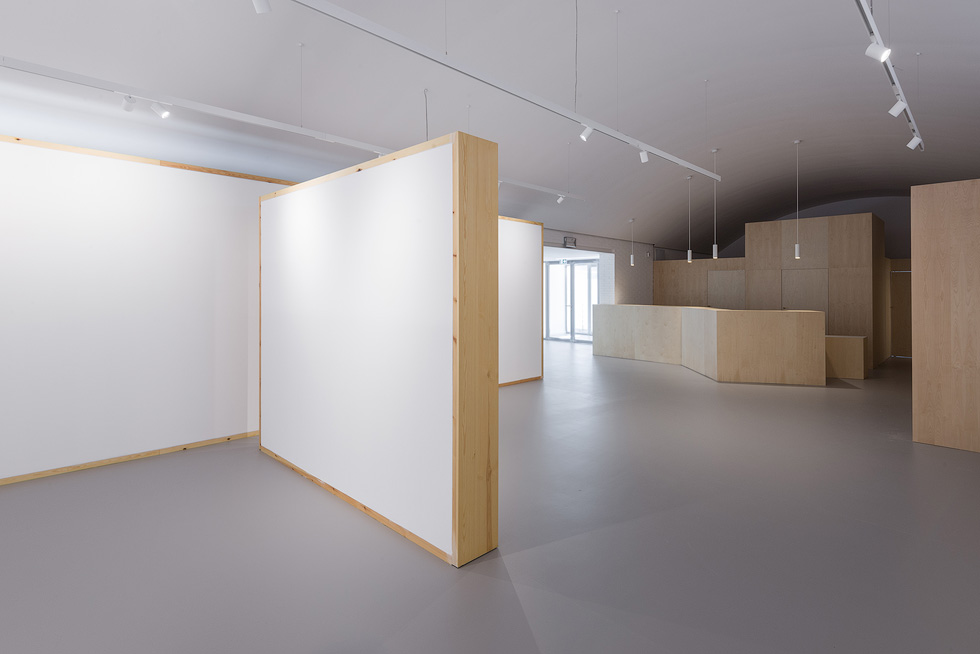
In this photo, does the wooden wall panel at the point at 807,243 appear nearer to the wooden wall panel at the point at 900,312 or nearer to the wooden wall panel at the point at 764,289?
the wooden wall panel at the point at 764,289

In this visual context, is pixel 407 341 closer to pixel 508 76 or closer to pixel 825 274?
pixel 508 76

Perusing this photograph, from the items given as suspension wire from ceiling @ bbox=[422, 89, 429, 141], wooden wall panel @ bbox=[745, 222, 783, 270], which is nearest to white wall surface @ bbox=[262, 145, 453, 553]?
suspension wire from ceiling @ bbox=[422, 89, 429, 141]

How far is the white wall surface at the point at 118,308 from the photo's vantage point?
4.07m

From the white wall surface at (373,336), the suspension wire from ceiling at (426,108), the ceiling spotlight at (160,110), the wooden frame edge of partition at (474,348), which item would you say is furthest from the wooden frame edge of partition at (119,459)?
the suspension wire from ceiling at (426,108)

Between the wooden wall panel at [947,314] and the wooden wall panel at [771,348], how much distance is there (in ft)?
9.85

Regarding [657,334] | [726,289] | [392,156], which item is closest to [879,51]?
[392,156]

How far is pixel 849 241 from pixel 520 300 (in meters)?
7.55

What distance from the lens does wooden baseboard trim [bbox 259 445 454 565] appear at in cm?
284

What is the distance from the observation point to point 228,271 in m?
5.15

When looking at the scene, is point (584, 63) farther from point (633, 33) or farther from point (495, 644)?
point (495, 644)

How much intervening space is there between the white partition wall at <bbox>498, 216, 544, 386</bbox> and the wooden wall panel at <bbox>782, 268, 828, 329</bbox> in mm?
6452

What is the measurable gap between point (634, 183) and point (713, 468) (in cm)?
790

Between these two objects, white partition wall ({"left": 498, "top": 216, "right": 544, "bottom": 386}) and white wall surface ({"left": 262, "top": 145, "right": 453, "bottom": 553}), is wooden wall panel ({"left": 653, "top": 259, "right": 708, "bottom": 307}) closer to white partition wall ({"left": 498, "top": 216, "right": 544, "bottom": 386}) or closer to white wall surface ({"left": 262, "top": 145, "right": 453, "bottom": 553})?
white partition wall ({"left": 498, "top": 216, "right": 544, "bottom": 386})

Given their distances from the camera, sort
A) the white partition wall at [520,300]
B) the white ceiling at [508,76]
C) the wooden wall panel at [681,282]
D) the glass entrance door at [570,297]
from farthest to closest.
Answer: the glass entrance door at [570,297] → the wooden wall panel at [681,282] → the white partition wall at [520,300] → the white ceiling at [508,76]
